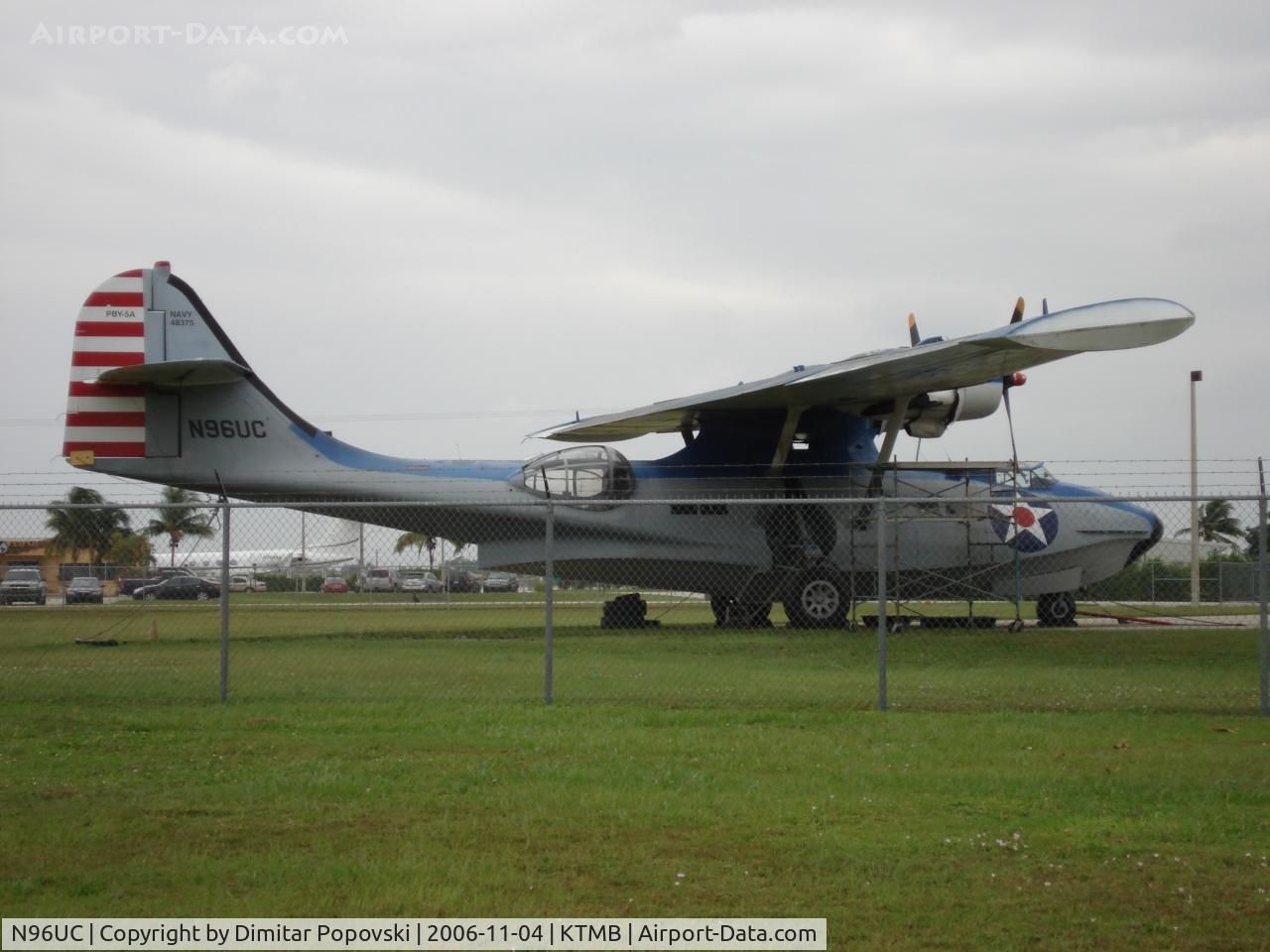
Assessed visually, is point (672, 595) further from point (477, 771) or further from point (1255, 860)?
point (1255, 860)

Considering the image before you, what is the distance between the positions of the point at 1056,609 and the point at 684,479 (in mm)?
6507

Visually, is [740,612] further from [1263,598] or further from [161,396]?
[1263,598]

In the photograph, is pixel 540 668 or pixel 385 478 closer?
pixel 540 668

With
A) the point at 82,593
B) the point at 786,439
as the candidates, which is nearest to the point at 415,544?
the point at 82,593

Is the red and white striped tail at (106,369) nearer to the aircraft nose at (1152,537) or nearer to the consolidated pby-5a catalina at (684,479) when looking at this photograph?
the consolidated pby-5a catalina at (684,479)

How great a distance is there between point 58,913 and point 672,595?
1456cm

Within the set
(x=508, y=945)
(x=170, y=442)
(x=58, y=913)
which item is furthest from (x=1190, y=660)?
(x=170, y=442)

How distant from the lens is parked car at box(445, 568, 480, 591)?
536 inches

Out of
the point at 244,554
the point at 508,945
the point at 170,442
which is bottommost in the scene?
the point at 508,945

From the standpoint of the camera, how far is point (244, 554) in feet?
44.2

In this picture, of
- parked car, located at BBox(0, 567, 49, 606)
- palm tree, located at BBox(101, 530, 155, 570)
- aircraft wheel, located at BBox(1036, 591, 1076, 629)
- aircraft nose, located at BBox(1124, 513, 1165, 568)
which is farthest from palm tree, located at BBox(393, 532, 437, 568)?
aircraft nose, located at BBox(1124, 513, 1165, 568)

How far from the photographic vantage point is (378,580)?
1380cm

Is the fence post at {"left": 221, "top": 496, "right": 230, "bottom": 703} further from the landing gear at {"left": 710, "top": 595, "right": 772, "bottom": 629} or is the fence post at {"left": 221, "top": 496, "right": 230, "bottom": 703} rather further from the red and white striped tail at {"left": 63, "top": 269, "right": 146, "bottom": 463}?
the landing gear at {"left": 710, "top": 595, "right": 772, "bottom": 629}

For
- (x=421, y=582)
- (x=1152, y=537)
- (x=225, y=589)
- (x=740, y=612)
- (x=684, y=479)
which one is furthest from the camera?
(x=684, y=479)
